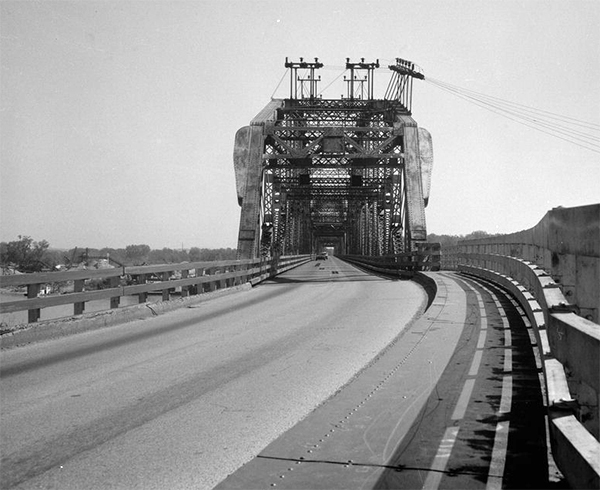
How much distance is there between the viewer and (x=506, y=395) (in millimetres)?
4945

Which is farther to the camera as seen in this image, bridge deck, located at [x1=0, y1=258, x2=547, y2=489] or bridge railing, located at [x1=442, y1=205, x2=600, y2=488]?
bridge deck, located at [x1=0, y1=258, x2=547, y2=489]

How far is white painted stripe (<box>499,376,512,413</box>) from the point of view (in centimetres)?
458

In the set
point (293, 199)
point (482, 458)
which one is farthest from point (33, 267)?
point (293, 199)

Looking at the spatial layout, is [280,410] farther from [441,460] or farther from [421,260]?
[421,260]

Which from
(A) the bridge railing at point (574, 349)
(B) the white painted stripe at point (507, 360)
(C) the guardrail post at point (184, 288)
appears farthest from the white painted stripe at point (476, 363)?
(C) the guardrail post at point (184, 288)

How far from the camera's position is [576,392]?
4035mm

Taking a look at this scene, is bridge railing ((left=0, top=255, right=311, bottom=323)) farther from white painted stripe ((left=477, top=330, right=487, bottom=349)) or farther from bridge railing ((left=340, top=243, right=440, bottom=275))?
bridge railing ((left=340, top=243, right=440, bottom=275))

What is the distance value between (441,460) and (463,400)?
1326 millimetres

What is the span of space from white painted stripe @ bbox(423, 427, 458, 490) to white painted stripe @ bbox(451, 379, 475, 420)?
1.01 ft

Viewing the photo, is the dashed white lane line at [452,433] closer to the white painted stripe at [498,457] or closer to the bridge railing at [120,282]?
the white painted stripe at [498,457]

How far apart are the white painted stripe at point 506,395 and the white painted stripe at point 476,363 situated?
0.35 metres

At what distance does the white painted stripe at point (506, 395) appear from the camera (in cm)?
458

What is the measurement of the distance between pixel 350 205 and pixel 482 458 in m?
87.8

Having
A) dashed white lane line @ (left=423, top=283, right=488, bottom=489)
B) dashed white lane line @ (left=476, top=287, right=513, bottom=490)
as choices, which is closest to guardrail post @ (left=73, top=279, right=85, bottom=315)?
dashed white lane line @ (left=423, top=283, right=488, bottom=489)
